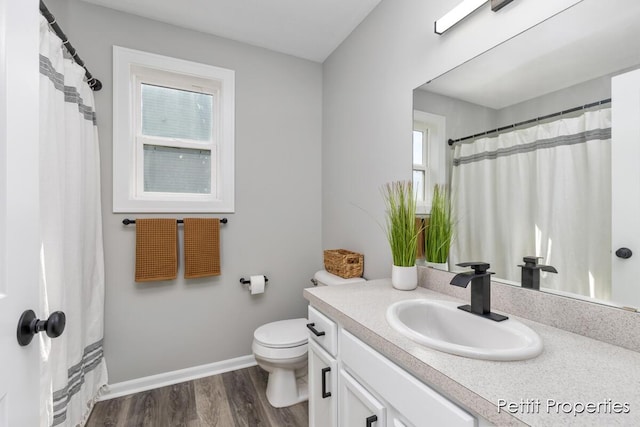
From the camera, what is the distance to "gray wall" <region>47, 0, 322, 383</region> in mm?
1870

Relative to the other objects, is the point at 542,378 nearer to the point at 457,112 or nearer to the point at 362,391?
the point at 362,391

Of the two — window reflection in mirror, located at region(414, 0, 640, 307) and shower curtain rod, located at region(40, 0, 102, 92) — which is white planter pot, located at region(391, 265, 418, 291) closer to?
window reflection in mirror, located at region(414, 0, 640, 307)

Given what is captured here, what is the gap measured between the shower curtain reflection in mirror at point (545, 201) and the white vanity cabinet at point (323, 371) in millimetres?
683

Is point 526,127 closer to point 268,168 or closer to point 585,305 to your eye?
point 585,305

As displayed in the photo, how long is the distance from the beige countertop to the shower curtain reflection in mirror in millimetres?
222

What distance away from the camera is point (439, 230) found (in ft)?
4.60

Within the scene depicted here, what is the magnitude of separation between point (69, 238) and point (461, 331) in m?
1.83

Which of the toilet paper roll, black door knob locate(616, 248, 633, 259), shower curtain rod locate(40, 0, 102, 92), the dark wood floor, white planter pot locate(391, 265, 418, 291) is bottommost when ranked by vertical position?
the dark wood floor

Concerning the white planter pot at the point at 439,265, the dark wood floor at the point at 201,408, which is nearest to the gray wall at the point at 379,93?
the white planter pot at the point at 439,265

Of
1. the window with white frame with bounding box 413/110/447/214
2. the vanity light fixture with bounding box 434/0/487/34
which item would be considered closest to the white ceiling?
the vanity light fixture with bounding box 434/0/487/34

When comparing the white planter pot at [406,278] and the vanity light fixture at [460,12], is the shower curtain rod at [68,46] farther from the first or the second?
the white planter pot at [406,278]

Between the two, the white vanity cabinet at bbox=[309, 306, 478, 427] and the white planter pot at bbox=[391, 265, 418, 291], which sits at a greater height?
the white planter pot at bbox=[391, 265, 418, 291]

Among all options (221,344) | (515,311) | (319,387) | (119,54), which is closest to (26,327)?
(319,387)

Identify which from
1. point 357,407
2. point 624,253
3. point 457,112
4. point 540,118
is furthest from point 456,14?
point 357,407
